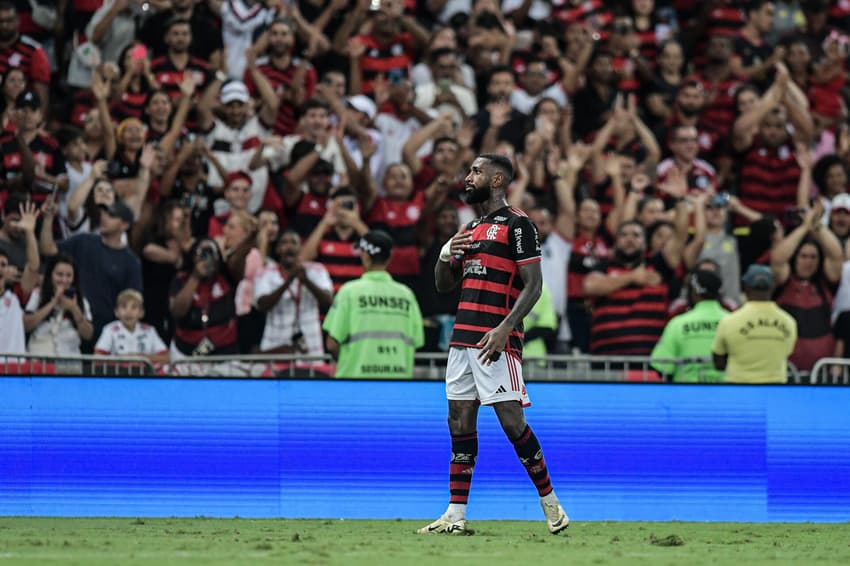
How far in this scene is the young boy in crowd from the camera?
41.8ft

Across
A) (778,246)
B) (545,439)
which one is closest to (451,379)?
(545,439)

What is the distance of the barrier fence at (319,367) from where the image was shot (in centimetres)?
1153

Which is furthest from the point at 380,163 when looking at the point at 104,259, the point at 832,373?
the point at 832,373

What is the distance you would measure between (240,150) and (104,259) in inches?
95.4

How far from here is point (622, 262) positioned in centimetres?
1381

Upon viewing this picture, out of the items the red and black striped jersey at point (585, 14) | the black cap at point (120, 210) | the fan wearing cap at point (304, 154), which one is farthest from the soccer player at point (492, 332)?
the red and black striped jersey at point (585, 14)

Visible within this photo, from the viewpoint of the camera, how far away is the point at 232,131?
1538 centimetres

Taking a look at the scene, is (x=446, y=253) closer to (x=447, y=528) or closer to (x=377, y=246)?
(x=447, y=528)

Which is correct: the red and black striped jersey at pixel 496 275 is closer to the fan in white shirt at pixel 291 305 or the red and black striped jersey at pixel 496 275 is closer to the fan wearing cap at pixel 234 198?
the fan in white shirt at pixel 291 305

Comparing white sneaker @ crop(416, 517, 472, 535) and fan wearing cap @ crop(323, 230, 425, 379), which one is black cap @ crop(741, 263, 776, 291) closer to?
fan wearing cap @ crop(323, 230, 425, 379)

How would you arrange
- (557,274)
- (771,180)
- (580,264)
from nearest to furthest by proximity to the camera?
(557,274), (580,264), (771,180)

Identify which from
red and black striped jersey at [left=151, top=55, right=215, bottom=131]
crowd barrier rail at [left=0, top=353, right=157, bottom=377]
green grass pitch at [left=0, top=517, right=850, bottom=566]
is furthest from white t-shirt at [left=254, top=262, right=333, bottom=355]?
green grass pitch at [left=0, top=517, right=850, bottom=566]

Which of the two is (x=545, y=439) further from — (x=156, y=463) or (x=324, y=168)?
(x=324, y=168)

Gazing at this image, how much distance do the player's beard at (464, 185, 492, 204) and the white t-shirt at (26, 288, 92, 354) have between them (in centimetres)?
516
